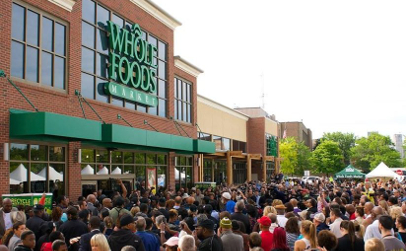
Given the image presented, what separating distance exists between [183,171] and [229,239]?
1952 cm

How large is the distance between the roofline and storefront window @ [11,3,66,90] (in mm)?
9795

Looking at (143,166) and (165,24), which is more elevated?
(165,24)

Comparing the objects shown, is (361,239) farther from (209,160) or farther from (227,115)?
(227,115)

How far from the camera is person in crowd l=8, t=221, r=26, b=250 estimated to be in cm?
747

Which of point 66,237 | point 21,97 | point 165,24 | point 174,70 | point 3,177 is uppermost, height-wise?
point 165,24

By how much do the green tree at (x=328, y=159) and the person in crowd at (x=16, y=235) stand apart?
89218 mm

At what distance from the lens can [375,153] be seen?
98812 millimetres

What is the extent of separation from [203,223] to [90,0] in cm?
Answer: 1452

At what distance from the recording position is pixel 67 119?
14398 millimetres

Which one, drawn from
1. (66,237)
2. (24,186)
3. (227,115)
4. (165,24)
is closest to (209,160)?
(227,115)

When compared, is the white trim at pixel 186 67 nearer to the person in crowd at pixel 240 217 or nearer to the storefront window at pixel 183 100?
the storefront window at pixel 183 100

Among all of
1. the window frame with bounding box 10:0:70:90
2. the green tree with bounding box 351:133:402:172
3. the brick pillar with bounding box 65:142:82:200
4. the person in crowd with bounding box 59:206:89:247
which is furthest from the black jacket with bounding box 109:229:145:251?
the green tree with bounding box 351:133:402:172

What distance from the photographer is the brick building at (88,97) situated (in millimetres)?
14312

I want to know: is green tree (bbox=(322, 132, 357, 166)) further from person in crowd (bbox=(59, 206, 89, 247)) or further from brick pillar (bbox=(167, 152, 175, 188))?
person in crowd (bbox=(59, 206, 89, 247))
